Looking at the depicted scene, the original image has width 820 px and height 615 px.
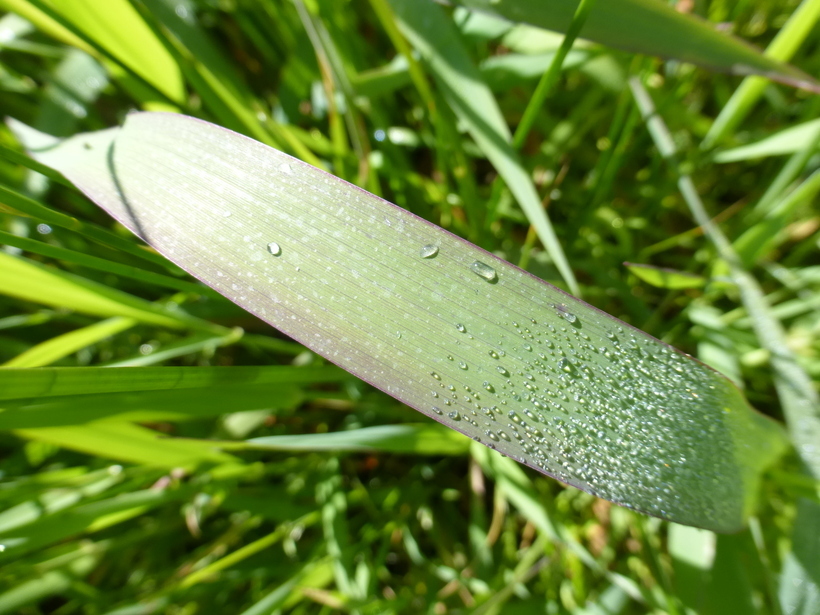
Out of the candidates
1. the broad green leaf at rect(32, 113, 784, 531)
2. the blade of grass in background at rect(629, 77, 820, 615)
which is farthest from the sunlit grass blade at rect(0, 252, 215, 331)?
the blade of grass in background at rect(629, 77, 820, 615)

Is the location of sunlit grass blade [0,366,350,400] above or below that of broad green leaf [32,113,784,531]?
below

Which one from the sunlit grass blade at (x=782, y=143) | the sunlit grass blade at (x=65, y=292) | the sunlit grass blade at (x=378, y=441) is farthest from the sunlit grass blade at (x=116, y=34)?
the sunlit grass blade at (x=782, y=143)

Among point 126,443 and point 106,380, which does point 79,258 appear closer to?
point 106,380

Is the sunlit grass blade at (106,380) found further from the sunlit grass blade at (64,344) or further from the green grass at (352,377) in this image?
the sunlit grass blade at (64,344)

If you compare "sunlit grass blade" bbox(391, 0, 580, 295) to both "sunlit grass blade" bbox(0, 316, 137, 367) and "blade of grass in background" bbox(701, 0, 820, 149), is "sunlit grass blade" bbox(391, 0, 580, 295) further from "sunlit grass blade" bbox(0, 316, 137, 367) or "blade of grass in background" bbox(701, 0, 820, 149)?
"sunlit grass blade" bbox(0, 316, 137, 367)

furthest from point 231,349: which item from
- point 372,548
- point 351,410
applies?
point 372,548

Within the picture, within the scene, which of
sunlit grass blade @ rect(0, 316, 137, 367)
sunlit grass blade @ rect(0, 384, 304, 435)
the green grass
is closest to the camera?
sunlit grass blade @ rect(0, 384, 304, 435)

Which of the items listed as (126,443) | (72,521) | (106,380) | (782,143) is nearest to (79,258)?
(106,380)
